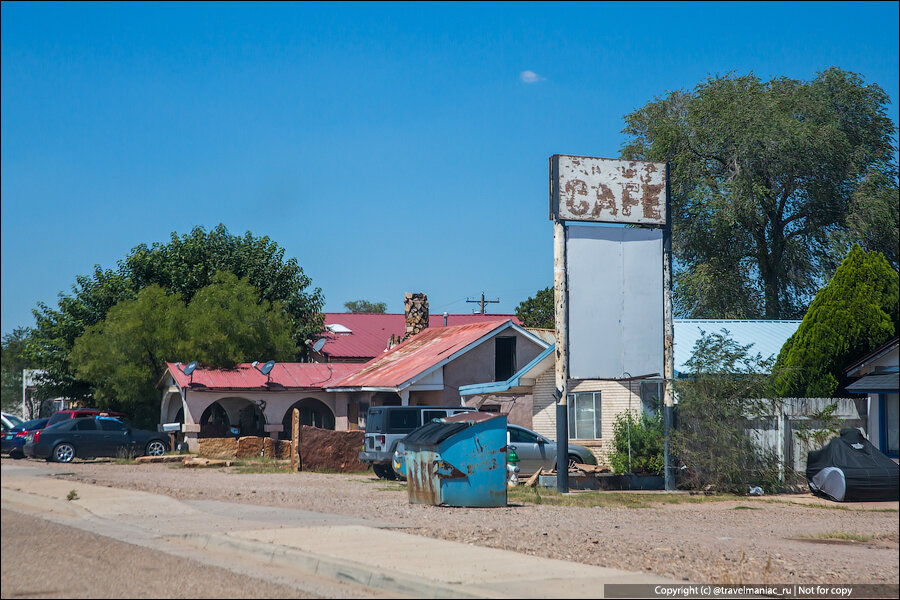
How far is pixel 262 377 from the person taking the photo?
3797 centimetres

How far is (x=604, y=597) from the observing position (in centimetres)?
847

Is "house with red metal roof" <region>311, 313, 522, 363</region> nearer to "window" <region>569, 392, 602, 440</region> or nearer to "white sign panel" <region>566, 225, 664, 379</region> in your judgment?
"window" <region>569, 392, 602, 440</region>

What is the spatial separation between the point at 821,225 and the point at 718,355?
18.0m

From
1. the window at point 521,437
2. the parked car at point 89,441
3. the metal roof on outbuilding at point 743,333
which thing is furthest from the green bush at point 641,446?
the parked car at point 89,441

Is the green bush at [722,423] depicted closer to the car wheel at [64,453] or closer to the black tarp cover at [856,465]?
the black tarp cover at [856,465]

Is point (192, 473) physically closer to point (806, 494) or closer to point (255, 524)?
point (255, 524)

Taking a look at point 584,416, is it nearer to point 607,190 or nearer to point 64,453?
point 607,190

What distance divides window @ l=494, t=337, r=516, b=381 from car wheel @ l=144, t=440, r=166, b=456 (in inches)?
471

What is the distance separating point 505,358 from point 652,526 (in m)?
18.6

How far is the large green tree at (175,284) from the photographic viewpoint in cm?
4594

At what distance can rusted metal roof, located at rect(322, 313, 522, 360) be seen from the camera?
51250mm

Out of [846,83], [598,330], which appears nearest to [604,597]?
[598,330]

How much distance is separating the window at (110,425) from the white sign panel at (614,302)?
1753 centimetres

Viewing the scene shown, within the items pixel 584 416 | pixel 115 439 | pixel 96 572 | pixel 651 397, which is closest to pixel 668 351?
pixel 651 397
